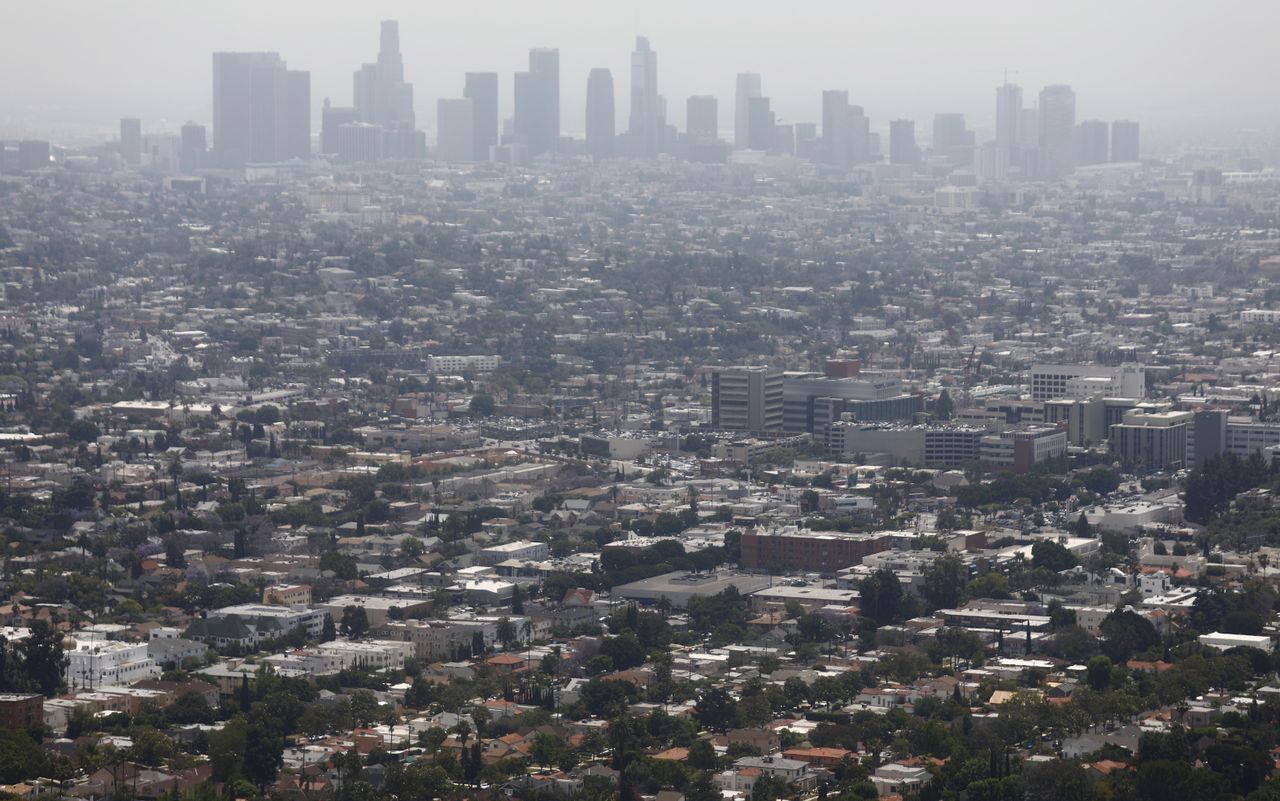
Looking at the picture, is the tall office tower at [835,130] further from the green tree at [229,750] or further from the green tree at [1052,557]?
the green tree at [229,750]

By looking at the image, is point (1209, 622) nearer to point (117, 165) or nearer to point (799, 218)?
point (799, 218)

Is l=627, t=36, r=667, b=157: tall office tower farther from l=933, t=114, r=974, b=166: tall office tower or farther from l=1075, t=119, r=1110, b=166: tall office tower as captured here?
l=1075, t=119, r=1110, b=166: tall office tower

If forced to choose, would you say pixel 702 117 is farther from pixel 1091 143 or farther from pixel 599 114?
pixel 1091 143

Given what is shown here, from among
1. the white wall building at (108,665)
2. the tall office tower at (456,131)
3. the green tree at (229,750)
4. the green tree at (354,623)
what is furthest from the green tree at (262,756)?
the tall office tower at (456,131)

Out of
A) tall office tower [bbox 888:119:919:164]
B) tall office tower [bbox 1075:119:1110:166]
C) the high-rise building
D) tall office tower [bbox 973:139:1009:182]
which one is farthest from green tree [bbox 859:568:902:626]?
tall office tower [bbox 1075:119:1110:166]

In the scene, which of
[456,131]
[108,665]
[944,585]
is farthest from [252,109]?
[108,665]

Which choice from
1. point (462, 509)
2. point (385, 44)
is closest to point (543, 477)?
point (462, 509)
